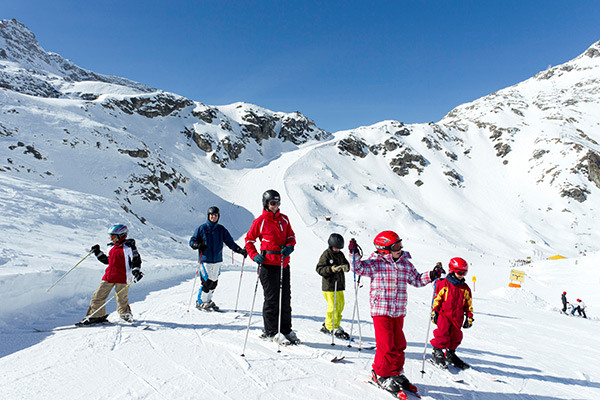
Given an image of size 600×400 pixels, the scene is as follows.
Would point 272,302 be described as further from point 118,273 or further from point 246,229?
point 246,229

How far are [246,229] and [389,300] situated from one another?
101 feet

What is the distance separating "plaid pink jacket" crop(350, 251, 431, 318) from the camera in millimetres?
3850

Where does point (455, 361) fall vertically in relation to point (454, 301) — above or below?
below

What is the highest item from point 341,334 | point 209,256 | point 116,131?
point 116,131

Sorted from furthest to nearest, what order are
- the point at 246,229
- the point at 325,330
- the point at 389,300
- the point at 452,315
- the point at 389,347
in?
the point at 246,229 < the point at 325,330 < the point at 452,315 < the point at 389,300 < the point at 389,347

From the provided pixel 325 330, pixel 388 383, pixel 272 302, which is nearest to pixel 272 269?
pixel 272 302

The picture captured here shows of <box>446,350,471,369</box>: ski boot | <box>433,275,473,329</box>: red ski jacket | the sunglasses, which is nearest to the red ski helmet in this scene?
the sunglasses

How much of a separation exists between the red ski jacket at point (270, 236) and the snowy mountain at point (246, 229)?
146cm

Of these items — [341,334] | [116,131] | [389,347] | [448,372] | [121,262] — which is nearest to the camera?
[389,347]

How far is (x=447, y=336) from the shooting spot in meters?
4.73

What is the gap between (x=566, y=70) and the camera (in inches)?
6644

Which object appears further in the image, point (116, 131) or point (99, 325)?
point (116, 131)

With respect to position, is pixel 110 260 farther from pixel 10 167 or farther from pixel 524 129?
pixel 524 129

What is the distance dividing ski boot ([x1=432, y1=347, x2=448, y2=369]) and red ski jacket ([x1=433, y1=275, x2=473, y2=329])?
52cm
